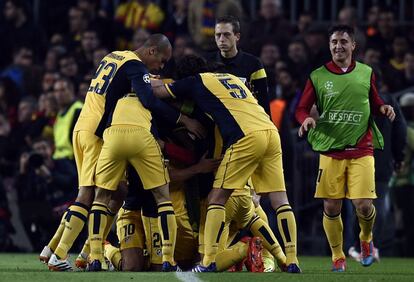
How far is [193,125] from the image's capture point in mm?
12609

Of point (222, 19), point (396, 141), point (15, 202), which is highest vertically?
point (222, 19)

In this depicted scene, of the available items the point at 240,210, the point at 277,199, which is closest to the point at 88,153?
the point at 240,210

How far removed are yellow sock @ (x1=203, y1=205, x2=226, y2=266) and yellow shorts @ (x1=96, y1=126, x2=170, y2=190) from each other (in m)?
0.54

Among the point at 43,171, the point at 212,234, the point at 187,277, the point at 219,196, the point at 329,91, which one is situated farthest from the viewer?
the point at 43,171

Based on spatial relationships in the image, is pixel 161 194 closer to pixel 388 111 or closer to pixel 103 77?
pixel 103 77

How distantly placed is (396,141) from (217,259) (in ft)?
12.1

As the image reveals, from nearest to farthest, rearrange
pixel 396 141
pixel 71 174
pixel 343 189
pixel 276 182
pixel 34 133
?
pixel 276 182 < pixel 343 189 < pixel 396 141 < pixel 71 174 < pixel 34 133

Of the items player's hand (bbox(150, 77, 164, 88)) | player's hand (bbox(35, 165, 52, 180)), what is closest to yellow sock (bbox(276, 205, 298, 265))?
player's hand (bbox(150, 77, 164, 88))

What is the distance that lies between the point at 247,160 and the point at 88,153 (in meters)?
1.48

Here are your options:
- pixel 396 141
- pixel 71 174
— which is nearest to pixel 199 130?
pixel 396 141

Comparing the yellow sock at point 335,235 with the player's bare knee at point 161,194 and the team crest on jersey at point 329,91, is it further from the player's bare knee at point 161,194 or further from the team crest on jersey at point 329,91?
the player's bare knee at point 161,194

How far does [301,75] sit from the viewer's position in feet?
63.9

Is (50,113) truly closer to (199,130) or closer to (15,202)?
(15,202)

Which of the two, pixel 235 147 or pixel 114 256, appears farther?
pixel 114 256
